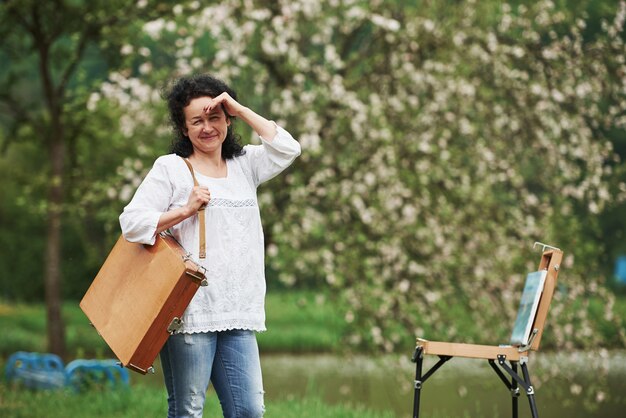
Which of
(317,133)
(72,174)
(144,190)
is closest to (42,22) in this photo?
(72,174)

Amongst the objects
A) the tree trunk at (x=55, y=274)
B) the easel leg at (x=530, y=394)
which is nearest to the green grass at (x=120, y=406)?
the easel leg at (x=530, y=394)

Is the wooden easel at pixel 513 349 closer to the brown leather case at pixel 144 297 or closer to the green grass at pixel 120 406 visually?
the brown leather case at pixel 144 297

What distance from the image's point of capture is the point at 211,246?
402 cm

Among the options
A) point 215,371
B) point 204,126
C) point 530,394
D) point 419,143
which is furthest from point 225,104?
point 419,143

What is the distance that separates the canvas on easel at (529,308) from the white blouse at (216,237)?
1076mm

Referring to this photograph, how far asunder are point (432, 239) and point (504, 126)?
123 cm

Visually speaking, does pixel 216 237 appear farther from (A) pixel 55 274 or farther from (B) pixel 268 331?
(B) pixel 268 331

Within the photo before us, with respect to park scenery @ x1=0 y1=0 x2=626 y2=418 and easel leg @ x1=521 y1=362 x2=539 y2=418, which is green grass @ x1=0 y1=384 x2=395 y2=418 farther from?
easel leg @ x1=521 y1=362 x2=539 y2=418

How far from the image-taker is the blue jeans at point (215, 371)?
3.99 metres

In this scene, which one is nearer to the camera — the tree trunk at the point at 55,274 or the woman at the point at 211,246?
the woman at the point at 211,246

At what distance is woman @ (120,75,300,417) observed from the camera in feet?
13.1

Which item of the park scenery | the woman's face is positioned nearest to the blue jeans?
the woman's face

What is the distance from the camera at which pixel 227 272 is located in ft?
13.2

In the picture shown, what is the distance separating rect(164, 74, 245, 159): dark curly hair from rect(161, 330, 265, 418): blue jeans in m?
0.69
